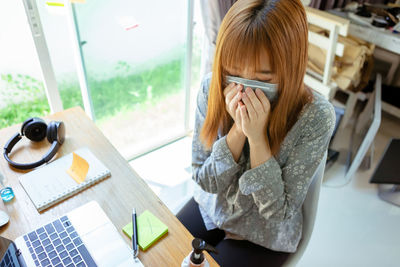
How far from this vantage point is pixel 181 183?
1.81 meters

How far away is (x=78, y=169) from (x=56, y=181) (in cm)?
7

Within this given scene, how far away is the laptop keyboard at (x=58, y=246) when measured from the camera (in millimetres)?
689

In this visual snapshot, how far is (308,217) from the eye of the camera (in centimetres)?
95

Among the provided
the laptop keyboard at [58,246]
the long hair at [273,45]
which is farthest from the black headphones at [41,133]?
the long hair at [273,45]

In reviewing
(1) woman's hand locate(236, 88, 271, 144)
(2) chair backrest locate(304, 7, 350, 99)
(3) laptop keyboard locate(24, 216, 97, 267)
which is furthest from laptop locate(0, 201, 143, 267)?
(2) chair backrest locate(304, 7, 350, 99)

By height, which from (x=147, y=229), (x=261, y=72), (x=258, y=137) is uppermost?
(x=261, y=72)

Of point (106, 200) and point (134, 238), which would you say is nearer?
point (134, 238)

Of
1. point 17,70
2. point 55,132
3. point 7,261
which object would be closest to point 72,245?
point 7,261

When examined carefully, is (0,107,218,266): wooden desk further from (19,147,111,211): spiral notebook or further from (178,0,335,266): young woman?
(178,0,335,266): young woman

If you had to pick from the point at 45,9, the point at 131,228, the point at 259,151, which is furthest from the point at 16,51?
the point at 259,151

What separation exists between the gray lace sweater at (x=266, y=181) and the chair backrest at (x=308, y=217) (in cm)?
2

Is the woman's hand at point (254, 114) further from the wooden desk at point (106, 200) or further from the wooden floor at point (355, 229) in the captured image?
the wooden floor at point (355, 229)

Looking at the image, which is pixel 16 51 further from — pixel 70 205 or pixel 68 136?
pixel 70 205

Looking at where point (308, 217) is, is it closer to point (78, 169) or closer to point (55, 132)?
point (78, 169)
